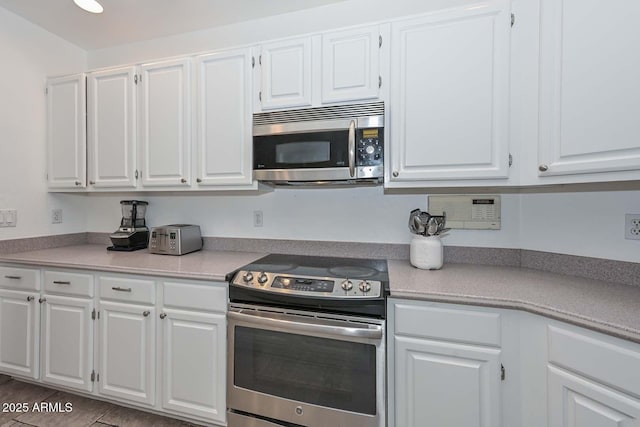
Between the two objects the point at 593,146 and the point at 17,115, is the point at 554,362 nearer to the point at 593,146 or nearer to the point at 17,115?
the point at 593,146

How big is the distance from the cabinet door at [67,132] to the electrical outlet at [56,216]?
22 centimetres

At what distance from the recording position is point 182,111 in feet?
6.32

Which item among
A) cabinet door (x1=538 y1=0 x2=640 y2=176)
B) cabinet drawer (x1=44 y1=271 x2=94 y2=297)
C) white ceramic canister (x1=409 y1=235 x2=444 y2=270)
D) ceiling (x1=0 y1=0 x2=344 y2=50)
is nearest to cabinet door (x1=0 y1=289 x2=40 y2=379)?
cabinet drawer (x1=44 y1=271 x2=94 y2=297)

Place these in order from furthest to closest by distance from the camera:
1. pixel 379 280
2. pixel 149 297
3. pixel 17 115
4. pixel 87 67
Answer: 1. pixel 87 67
2. pixel 17 115
3. pixel 149 297
4. pixel 379 280

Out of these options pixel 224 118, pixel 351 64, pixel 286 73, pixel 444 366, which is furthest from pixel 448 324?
pixel 224 118

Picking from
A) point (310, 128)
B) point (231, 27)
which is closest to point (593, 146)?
point (310, 128)

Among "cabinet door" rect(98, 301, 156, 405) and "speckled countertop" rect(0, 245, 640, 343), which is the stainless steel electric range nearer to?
"speckled countertop" rect(0, 245, 640, 343)

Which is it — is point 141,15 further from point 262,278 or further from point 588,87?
point 588,87

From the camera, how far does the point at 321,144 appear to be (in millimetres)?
1621

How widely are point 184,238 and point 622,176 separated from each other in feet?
7.54

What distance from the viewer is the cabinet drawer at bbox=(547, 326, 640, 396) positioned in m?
0.90

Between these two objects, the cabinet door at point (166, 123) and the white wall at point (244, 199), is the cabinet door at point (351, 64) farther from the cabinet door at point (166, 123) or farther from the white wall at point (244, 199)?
the cabinet door at point (166, 123)

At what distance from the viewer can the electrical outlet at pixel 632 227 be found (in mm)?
1320

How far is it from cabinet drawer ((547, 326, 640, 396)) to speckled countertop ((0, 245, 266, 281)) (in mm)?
1453
